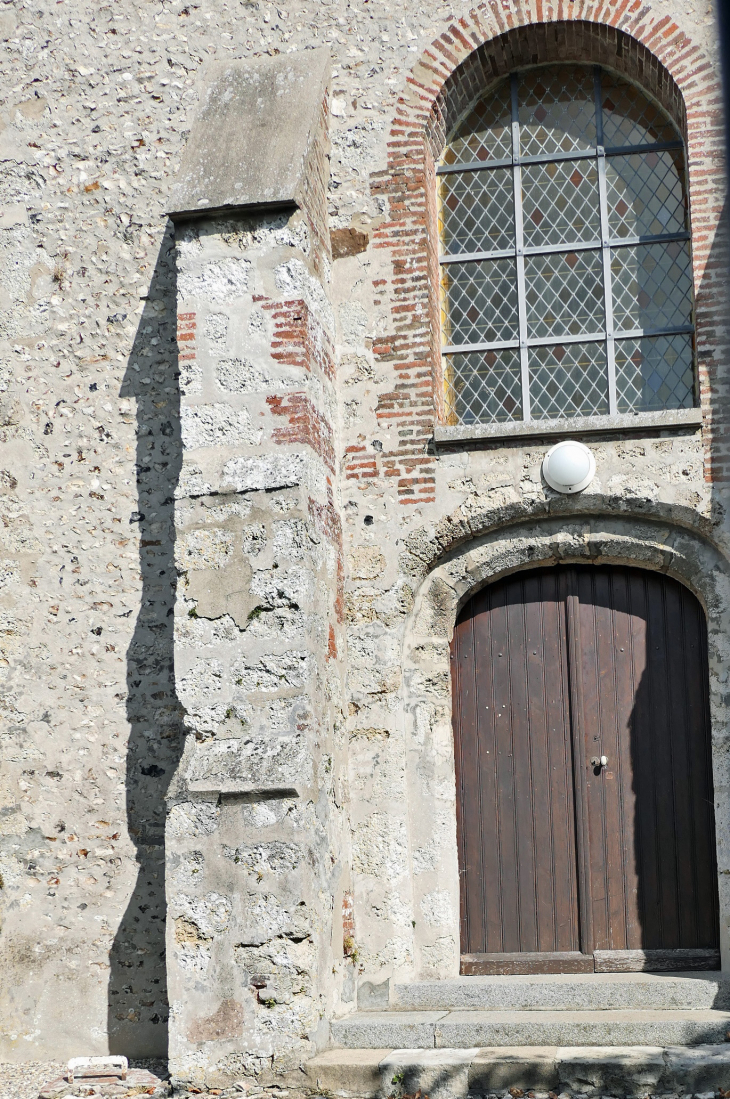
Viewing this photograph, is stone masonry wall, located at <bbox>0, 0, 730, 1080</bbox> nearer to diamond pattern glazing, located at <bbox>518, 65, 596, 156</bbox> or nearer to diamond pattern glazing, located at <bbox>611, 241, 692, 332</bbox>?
diamond pattern glazing, located at <bbox>611, 241, 692, 332</bbox>

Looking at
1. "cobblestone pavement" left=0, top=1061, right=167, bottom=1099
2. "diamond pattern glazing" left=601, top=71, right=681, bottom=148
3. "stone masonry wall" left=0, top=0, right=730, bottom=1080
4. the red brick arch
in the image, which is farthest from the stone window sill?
"cobblestone pavement" left=0, top=1061, right=167, bottom=1099

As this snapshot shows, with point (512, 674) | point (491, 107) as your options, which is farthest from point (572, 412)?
point (491, 107)

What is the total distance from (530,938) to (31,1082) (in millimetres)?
2721

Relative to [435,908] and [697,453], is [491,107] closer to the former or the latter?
[697,453]

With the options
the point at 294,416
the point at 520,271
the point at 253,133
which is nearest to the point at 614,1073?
the point at 294,416

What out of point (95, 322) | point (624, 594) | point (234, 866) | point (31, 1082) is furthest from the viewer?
point (95, 322)

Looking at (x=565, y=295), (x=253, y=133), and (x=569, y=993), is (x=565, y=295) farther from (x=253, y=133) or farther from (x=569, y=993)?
(x=569, y=993)

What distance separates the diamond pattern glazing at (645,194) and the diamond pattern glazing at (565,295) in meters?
0.27

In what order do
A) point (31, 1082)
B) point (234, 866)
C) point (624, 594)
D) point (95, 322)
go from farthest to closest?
point (95, 322) < point (624, 594) < point (31, 1082) < point (234, 866)

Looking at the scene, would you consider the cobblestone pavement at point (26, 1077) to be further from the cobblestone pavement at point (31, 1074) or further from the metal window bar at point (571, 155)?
the metal window bar at point (571, 155)

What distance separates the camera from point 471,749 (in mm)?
6520

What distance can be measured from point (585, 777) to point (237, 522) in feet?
7.77

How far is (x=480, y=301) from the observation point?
22.7 feet

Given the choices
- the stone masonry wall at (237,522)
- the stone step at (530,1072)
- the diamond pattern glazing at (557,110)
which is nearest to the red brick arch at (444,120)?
the stone masonry wall at (237,522)
